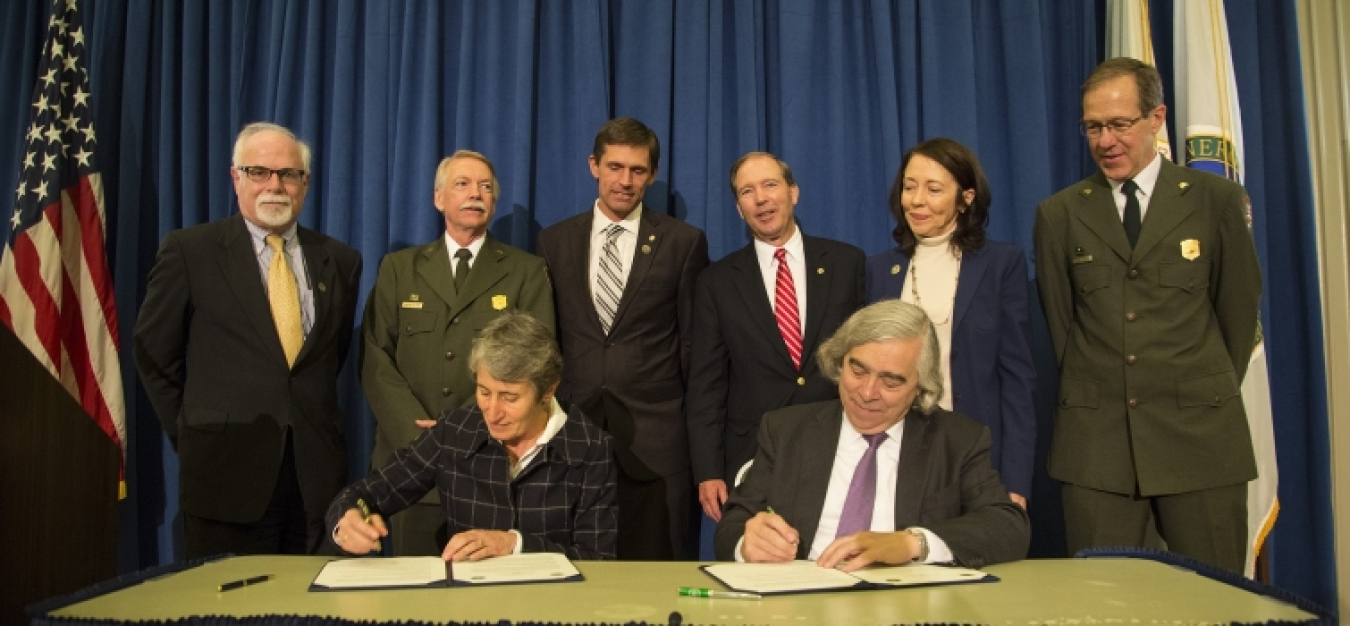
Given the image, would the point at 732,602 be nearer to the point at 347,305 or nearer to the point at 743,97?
the point at 347,305

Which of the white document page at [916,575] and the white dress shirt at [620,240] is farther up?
the white dress shirt at [620,240]

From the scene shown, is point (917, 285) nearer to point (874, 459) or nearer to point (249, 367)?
point (874, 459)

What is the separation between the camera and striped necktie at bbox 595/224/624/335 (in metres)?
3.03

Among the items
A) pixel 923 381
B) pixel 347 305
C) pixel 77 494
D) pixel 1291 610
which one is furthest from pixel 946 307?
pixel 77 494

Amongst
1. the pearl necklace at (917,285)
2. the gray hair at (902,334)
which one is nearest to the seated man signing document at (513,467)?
the gray hair at (902,334)

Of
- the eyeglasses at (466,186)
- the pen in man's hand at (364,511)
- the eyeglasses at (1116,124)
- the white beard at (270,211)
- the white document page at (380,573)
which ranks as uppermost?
the eyeglasses at (1116,124)

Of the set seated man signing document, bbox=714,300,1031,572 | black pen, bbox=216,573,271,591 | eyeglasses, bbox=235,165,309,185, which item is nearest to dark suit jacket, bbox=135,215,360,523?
eyeglasses, bbox=235,165,309,185

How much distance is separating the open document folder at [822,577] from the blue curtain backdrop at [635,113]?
7.19ft

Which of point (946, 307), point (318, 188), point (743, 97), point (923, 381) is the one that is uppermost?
point (743, 97)

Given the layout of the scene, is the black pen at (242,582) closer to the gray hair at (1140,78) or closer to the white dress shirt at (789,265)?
the white dress shirt at (789,265)

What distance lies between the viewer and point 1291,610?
134cm

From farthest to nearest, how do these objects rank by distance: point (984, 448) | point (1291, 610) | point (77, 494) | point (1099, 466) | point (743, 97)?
point (743, 97), point (1099, 466), point (984, 448), point (77, 494), point (1291, 610)

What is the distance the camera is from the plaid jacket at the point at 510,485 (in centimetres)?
214

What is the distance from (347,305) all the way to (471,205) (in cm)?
50
